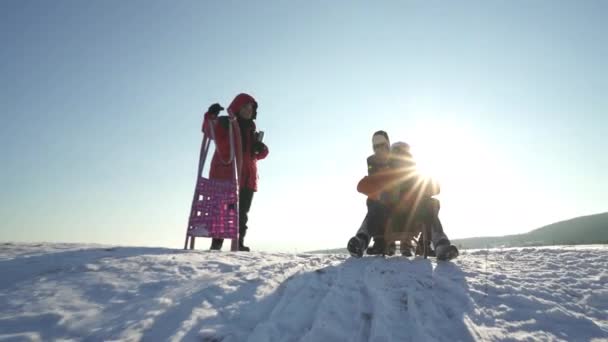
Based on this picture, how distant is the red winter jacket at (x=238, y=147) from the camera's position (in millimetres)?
4680

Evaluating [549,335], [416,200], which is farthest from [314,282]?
[416,200]

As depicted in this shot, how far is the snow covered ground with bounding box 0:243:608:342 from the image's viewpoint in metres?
1.46

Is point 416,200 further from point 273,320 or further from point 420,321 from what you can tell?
point 273,320

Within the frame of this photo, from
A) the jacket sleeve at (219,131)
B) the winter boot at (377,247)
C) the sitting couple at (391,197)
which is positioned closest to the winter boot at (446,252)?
the sitting couple at (391,197)

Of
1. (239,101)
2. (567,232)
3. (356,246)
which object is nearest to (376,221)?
(356,246)

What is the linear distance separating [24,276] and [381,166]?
3.88 metres

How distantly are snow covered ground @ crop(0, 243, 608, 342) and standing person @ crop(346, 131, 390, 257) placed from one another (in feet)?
4.02

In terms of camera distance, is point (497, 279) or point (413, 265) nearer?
→ point (497, 279)

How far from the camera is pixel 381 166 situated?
453 centimetres

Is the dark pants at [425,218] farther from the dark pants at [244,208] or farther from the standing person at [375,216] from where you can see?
the dark pants at [244,208]

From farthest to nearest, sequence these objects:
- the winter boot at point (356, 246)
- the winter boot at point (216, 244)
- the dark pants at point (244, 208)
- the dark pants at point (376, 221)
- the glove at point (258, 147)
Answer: the glove at point (258, 147) < the dark pants at point (244, 208) < the winter boot at point (216, 244) < the dark pants at point (376, 221) < the winter boot at point (356, 246)

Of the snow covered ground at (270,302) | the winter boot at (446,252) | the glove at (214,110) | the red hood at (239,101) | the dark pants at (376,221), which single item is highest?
the red hood at (239,101)

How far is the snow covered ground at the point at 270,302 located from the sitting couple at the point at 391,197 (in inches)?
51.2

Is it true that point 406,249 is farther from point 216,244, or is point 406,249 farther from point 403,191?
point 216,244
